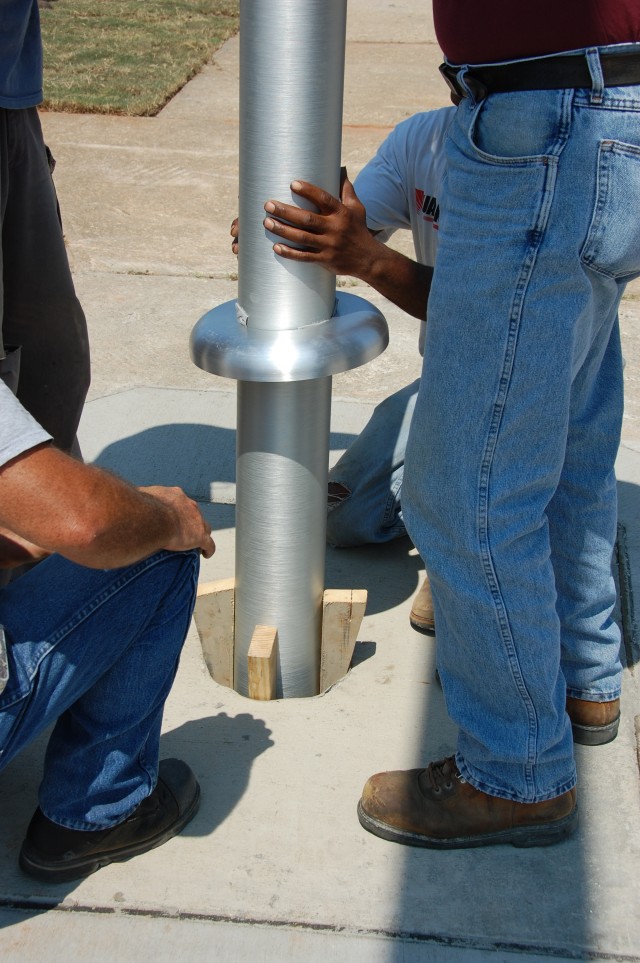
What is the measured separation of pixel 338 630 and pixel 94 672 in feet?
2.57

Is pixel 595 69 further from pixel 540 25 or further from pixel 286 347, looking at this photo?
pixel 286 347

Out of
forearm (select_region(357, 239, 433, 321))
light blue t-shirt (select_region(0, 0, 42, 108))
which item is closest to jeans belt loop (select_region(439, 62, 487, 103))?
forearm (select_region(357, 239, 433, 321))

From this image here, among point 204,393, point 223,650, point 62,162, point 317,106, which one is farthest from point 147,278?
point 317,106

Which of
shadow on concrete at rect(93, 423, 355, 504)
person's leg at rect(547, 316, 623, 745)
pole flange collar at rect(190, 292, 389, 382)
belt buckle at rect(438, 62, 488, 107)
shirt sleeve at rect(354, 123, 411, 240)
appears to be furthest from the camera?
shadow on concrete at rect(93, 423, 355, 504)

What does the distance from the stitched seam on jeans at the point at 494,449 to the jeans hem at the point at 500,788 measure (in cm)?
3

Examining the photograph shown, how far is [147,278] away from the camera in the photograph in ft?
15.7

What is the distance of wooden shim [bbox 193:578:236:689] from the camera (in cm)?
246

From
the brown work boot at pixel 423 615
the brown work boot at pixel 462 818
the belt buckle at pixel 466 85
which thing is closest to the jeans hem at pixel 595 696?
the brown work boot at pixel 462 818

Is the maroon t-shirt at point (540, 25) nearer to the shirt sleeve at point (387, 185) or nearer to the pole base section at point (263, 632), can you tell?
the shirt sleeve at point (387, 185)

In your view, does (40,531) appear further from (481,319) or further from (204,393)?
(204,393)

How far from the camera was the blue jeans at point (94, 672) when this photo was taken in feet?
5.72

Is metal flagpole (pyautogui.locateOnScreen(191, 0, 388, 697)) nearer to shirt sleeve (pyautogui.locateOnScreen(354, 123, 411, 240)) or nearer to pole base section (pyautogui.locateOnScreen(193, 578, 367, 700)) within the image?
pole base section (pyautogui.locateOnScreen(193, 578, 367, 700))

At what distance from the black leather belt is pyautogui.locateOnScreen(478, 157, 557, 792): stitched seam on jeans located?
4.6 inches

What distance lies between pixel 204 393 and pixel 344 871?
2.14 meters
